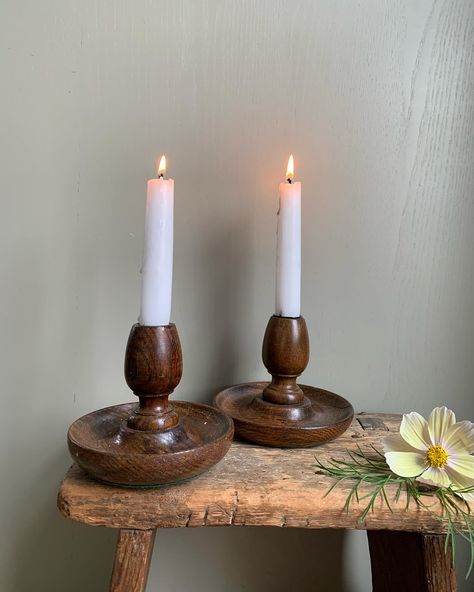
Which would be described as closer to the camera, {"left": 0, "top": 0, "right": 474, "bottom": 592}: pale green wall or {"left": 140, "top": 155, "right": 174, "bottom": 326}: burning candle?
{"left": 140, "top": 155, "right": 174, "bottom": 326}: burning candle

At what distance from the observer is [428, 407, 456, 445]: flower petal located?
16.6 inches

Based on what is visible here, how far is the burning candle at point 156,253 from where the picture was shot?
392mm

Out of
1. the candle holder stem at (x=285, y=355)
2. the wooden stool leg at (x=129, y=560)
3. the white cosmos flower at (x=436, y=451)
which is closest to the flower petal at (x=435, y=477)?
the white cosmos flower at (x=436, y=451)

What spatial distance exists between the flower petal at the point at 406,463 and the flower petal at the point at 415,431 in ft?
0.04

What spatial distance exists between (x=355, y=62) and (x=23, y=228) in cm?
48

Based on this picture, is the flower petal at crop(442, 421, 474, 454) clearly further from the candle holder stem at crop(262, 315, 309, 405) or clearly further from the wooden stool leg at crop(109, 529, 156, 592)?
the wooden stool leg at crop(109, 529, 156, 592)

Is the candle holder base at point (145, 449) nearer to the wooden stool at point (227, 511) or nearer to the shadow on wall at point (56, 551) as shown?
the wooden stool at point (227, 511)

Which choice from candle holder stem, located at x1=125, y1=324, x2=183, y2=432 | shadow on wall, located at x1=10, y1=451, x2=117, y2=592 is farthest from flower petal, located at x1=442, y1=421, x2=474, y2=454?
shadow on wall, located at x1=10, y1=451, x2=117, y2=592

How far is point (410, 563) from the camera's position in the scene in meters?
0.46

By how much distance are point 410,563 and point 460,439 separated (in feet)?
0.52

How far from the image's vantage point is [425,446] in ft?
1.37

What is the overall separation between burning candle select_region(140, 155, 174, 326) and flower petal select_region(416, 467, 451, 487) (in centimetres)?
28

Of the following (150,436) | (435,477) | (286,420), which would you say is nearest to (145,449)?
(150,436)

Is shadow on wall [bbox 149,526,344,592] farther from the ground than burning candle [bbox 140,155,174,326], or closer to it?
closer to it
